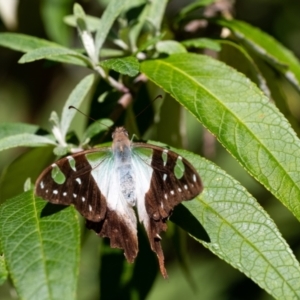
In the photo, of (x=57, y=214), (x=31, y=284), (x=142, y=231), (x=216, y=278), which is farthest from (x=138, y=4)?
(x=216, y=278)

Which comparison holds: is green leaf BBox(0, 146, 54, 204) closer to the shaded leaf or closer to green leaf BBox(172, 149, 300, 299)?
the shaded leaf

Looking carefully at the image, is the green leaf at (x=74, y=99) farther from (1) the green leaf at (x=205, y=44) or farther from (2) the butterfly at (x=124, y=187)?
(1) the green leaf at (x=205, y=44)

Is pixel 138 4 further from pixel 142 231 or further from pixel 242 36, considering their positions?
pixel 142 231

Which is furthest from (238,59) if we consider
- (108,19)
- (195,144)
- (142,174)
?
(195,144)

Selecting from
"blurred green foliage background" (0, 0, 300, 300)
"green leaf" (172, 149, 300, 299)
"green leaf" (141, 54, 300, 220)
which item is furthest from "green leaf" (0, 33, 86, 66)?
"blurred green foliage background" (0, 0, 300, 300)

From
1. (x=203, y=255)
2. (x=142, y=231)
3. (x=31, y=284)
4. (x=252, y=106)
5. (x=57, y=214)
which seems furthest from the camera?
(x=203, y=255)
